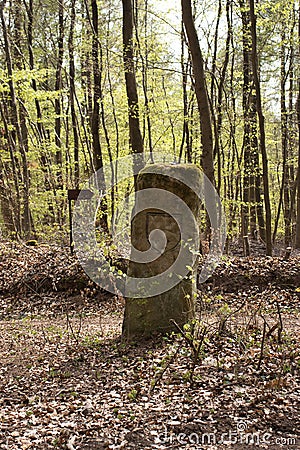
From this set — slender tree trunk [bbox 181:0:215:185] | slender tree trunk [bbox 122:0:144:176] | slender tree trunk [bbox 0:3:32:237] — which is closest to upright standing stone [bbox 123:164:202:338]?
slender tree trunk [bbox 181:0:215:185]

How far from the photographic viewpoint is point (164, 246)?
6199 mm

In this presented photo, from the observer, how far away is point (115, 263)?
10508 mm

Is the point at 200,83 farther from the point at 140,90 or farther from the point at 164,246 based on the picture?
the point at 140,90

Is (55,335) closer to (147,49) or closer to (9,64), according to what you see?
(9,64)

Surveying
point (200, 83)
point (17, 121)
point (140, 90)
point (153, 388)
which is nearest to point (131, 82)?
point (200, 83)

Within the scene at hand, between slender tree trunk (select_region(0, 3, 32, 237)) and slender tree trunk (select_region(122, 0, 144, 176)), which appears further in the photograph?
slender tree trunk (select_region(0, 3, 32, 237))

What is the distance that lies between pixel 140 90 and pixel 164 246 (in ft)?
44.4

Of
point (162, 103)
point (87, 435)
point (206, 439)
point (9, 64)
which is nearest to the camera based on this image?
point (206, 439)

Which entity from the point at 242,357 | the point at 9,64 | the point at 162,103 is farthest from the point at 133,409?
the point at 162,103

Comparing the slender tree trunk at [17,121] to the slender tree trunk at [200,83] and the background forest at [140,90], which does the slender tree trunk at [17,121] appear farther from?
the slender tree trunk at [200,83]

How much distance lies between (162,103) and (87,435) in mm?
14611

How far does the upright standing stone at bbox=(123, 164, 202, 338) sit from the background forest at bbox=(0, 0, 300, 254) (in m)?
5.20

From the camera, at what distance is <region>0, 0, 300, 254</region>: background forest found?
13.3 m

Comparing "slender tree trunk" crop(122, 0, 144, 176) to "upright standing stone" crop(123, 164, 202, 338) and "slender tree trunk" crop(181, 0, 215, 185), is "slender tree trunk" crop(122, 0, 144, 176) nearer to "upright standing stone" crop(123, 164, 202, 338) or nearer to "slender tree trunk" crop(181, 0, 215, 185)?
"slender tree trunk" crop(181, 0, 215, 185)
